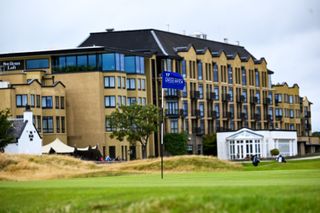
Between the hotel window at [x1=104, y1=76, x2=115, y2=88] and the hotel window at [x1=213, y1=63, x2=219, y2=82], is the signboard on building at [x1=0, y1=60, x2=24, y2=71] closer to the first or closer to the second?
the hotel window at [x1=104, y1=76, x2=115, y2=88]

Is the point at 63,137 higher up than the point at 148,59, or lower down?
lower down

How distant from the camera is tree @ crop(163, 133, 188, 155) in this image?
133 m

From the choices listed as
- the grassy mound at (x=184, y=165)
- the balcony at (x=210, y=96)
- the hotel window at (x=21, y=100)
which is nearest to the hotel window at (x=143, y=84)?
the balcony at (x=210, y=96)

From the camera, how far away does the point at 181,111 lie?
139 metres

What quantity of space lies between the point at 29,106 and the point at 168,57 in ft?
101

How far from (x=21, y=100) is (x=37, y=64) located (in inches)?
427

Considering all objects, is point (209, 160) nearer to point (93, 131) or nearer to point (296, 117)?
point (93, 131)

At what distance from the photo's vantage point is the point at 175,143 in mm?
Answer: 133750

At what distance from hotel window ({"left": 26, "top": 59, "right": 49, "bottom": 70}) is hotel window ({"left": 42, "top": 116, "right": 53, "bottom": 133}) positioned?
7897mm

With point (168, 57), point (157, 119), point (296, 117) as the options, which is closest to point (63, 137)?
point (157, 119)

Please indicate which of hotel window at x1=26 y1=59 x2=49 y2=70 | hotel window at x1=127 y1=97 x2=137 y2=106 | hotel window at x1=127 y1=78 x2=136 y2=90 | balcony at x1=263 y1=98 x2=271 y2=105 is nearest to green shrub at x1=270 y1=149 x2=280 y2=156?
hotel window at x1=127 y1=97 x2=137 y2=106

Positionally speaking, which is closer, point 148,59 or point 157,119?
point 157,119

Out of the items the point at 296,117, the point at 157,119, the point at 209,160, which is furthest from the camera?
the point at 296,117

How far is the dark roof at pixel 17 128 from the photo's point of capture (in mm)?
104425
